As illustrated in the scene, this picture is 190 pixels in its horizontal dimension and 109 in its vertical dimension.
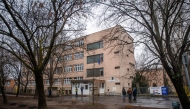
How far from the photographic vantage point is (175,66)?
9.41 meters

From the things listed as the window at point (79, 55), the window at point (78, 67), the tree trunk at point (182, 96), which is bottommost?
the tree trunk at point (182, 96)

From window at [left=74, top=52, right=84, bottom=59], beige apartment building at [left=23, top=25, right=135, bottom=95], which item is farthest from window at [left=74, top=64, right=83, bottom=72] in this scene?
window at [left=74, top=52, right=84, bottom=59]

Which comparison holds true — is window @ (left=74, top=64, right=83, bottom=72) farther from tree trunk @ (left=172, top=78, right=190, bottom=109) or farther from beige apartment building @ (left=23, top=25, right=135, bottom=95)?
tree trunk @ (left=172, top=78, right=190, bottom=109)

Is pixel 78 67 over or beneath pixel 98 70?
over

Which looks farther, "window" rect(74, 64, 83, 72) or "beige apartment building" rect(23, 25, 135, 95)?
"window" rect(74, 64, 83, 72)

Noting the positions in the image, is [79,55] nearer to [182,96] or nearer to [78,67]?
[78,67]

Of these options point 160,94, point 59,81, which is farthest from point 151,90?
point 59,81

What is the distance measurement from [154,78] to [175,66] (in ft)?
8.22

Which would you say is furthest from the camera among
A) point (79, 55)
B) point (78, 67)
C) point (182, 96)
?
point (79, 55)

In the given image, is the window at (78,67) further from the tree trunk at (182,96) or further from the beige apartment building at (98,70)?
the tree trunk at (182,96)

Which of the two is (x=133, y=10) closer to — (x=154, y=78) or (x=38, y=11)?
(x=154, y=78)

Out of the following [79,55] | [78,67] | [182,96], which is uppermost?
[79,55]

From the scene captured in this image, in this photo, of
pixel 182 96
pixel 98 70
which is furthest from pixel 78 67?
pixel 182 96

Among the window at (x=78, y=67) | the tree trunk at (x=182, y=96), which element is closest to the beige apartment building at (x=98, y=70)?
the window at (x=78, y=67)
